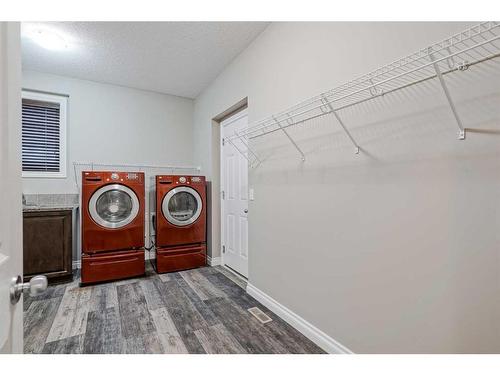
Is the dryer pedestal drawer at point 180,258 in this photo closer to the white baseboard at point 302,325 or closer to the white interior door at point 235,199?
the white interior door at point 235,199

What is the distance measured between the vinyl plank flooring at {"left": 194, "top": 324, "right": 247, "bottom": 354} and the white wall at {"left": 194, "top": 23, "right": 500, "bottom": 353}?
0.53 m

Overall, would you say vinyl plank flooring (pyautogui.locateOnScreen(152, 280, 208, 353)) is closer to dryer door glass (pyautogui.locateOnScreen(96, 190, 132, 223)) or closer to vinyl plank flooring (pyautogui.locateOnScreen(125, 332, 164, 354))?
vinyl plank flooring (pyautogui.locateOnScreen(125, 332, 164, 354))

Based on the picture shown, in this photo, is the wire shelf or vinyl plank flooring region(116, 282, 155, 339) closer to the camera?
the wire shelf

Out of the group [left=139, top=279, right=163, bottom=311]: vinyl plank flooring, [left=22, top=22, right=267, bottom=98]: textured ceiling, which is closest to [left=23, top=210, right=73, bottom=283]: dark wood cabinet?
[left=139, top=279, right=163, bottom=311]: vinyl plank flooring

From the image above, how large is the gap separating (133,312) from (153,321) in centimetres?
28

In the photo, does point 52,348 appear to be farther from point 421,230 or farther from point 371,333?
point 421,230

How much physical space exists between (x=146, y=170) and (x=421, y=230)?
11.9 ft

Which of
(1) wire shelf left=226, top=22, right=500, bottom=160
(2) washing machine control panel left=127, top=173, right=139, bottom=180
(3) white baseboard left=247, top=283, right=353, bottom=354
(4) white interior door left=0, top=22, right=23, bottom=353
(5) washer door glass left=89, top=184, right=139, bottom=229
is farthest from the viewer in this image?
(2) washing machine control panel left=127, top=173, right=139, bottom=180

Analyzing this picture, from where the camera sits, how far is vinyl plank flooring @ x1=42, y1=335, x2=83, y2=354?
5.49 feet

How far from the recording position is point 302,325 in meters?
1.87

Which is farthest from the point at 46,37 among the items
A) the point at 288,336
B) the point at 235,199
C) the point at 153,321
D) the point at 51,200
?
the point at 288,336

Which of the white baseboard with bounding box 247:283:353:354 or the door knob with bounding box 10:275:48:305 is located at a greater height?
the door knob with bounding box 10:275:48:305

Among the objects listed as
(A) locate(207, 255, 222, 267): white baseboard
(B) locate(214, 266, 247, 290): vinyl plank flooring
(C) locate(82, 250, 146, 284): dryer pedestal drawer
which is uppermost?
(C) locate(82, 250, 146, 284): dryer pedestal drawer

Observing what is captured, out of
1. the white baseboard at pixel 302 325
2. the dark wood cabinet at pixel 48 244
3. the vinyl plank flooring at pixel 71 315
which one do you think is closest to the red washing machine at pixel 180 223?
the vinyl plank flooring at pixel 71 315
